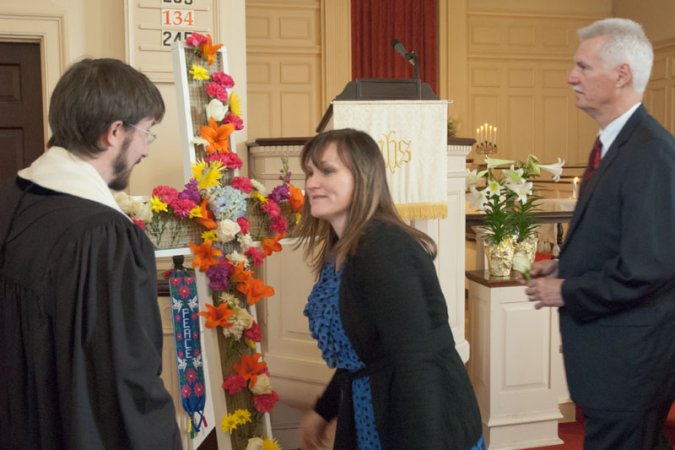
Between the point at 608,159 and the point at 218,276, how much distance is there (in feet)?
4.71

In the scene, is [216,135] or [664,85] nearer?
[216,135]

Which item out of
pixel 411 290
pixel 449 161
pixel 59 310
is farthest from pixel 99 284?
pixel 449 161

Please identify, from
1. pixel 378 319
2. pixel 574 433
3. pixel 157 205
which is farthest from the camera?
pixel 574 433

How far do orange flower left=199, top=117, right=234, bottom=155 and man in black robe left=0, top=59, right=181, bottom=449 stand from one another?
1.33 m

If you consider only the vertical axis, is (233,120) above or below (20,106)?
below

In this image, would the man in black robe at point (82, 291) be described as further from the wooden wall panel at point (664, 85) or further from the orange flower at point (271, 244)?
the wooden wall panel at point (664, 85)

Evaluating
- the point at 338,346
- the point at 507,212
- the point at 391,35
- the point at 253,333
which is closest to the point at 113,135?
the point at 338,346

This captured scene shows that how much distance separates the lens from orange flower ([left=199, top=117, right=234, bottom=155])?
277cm

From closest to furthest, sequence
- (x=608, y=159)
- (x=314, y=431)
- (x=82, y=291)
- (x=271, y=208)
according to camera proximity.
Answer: (x=82, y=291), (x=314, y=431), (x=608, y=159), (x=271, y=208)

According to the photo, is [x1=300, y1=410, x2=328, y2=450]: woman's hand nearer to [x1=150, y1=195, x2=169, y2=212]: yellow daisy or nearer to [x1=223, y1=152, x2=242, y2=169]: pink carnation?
[x1=150, y1=195, x2=169, y2=212]: yellow daisy

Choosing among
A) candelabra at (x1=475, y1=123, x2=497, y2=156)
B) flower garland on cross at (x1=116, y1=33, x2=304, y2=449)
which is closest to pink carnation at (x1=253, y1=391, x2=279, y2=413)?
flower garland on cross at (x1=116, y1=33, x2=304, y2=449)

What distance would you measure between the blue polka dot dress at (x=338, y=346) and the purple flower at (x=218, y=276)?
1.08m

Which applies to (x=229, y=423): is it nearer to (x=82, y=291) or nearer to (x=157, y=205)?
(x=157, y=205)

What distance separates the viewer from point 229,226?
2.69 meters
